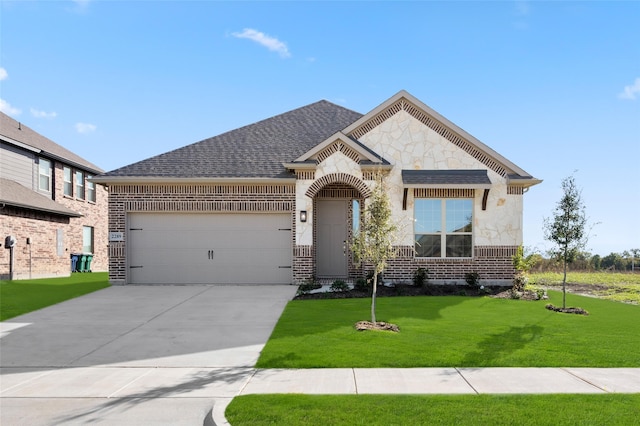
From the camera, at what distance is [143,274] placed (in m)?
16.8

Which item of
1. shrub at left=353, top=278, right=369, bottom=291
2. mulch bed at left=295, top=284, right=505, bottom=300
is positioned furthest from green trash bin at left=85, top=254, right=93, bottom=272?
shrub at left=353, top=278, right=369, bottom=291

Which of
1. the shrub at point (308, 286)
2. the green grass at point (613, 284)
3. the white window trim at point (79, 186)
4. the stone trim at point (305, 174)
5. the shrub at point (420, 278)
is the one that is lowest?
the green grass at point (613, 284)

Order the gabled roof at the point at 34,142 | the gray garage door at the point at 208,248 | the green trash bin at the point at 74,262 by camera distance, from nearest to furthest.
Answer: the gray garage door at the point at 208,248, the gabled roof at the point at 34,142, the green trash bin at the point at 74,262

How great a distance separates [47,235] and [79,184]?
225 inches

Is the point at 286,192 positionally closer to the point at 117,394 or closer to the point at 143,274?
the point at 143,274

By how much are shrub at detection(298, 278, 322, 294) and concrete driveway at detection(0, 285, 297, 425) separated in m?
1.21

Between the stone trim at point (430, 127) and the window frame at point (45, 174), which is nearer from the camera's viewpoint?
the stone trim at point (430, 127)

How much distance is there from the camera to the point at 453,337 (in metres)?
8.89

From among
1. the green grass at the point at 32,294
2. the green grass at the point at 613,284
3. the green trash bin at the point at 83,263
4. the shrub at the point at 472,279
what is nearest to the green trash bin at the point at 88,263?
the green trash bin at the point at 83,263

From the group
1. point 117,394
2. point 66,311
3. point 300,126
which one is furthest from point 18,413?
point 300,126

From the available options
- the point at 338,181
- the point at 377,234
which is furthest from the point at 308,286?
the point at 377,234

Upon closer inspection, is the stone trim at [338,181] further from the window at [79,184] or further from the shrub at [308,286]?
the window at [79,184]

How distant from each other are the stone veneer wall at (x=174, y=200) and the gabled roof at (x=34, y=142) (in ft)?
29.0

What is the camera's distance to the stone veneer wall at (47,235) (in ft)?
66.7
